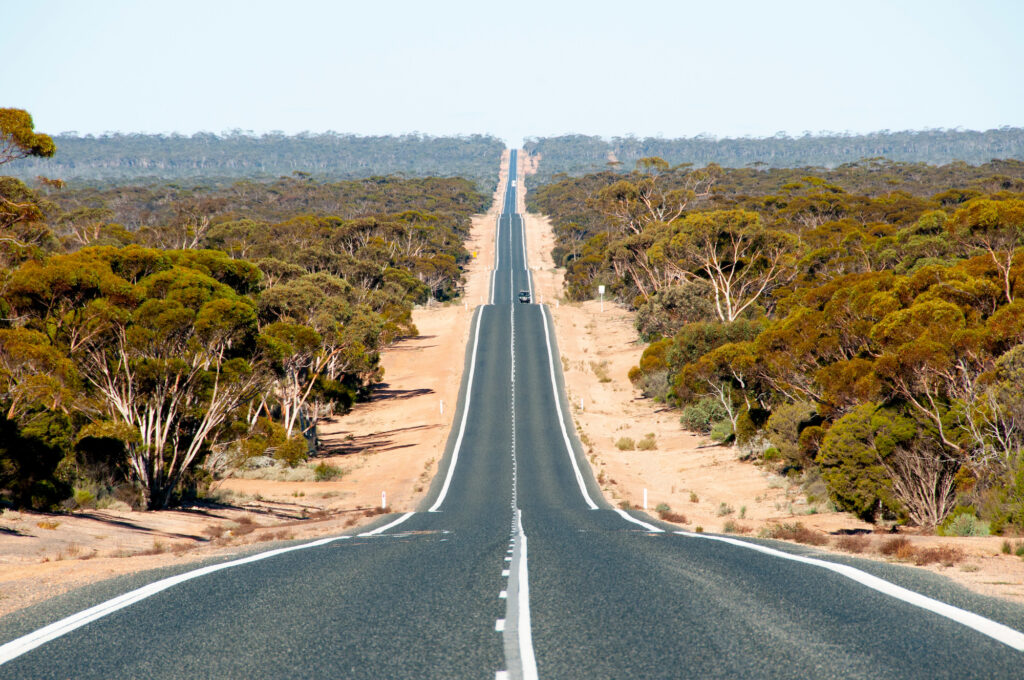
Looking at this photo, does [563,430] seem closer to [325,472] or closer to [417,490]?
[417,490]

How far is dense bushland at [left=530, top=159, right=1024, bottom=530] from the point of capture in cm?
2214

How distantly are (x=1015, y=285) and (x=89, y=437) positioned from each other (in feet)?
104

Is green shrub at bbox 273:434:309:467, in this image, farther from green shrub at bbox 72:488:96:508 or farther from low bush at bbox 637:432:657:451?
low bush at bbox 637:432:657:451

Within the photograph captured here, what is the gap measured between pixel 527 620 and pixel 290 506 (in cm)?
2657

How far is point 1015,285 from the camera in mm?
26766

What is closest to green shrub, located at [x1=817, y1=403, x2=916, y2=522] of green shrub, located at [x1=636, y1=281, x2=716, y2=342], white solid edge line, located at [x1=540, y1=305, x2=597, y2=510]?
white solid edge line, located at [x1=540, y1=305, x2=597, y2=510]

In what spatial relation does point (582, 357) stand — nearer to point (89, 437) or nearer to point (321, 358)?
point (321, 358)

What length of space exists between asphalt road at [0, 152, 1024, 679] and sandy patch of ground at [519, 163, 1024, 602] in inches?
74.3

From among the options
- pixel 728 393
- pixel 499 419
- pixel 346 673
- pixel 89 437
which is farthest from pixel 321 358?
pixel 346 673

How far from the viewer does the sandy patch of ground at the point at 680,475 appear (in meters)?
11.8

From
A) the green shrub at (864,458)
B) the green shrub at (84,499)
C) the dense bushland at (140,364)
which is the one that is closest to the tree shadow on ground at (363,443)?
the dense bushland at (140,364)

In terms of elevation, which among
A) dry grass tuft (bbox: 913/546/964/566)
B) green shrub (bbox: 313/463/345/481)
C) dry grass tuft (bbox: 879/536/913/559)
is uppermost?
dry grass tuft (bbox: 913/546/964/566)

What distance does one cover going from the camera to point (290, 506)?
3119 cm

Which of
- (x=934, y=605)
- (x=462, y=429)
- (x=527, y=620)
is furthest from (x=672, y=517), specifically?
(x=462, y=429)
